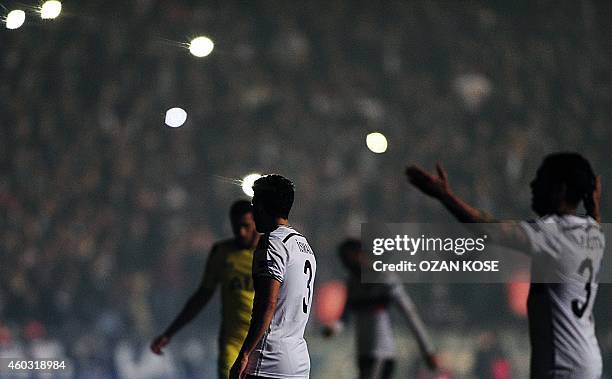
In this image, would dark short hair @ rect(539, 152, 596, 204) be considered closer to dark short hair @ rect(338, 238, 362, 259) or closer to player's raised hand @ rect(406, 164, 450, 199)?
player's raised hand @ rect(406, 164, 450, 199)

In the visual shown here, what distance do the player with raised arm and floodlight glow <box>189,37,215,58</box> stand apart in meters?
1.38

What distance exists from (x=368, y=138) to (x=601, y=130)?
3.95ft

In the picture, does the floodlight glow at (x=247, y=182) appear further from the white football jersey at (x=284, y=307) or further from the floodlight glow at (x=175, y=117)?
the white football jersey at (x=284, y=307)

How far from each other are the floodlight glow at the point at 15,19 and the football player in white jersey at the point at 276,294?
9.80ft

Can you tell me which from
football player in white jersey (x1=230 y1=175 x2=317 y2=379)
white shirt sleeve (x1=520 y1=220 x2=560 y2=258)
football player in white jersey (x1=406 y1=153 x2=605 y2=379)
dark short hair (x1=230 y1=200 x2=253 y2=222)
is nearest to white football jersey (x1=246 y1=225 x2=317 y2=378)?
football player in white jersey (x1=230 y1=175 x2=317 y2=379)

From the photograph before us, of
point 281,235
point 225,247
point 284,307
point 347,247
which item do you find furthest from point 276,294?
A: point 347,247

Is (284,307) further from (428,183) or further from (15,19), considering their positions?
(15,19)

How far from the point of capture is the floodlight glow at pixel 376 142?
5.15 meters

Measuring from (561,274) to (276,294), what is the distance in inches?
29.9

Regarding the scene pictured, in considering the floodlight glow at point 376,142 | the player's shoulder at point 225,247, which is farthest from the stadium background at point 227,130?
the player's shoulder at point 225,247

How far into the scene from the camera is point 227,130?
5223 millimetres

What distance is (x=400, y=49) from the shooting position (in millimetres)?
5242

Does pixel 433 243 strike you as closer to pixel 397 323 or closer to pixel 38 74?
pixel 397 323

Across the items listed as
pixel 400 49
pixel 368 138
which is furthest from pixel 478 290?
pixel 400 49
